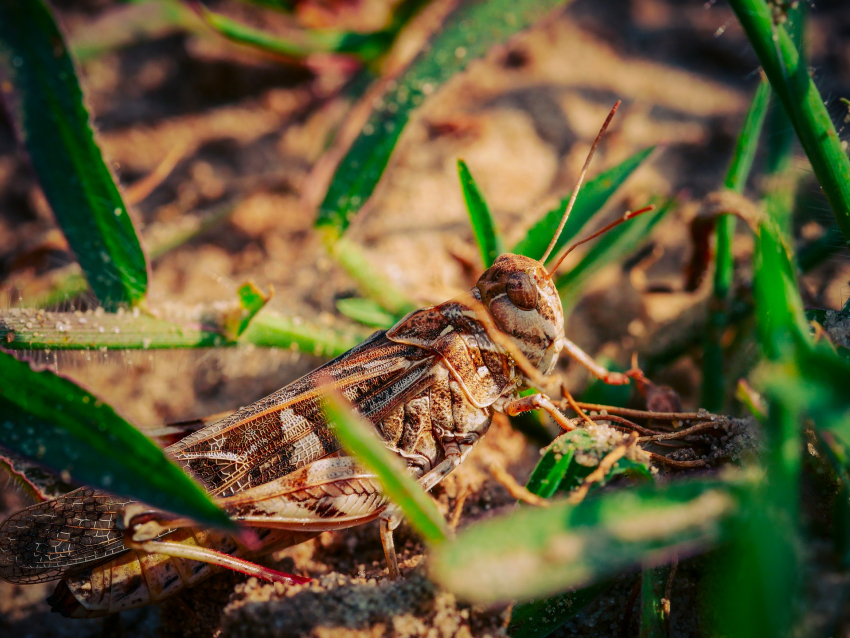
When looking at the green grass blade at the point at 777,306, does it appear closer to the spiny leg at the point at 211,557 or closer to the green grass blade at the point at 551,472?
the green grass blade at the point at 551,472

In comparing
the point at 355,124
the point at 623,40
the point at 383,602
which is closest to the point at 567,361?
the point at 383,602

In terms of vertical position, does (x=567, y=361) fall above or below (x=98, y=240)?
A: below

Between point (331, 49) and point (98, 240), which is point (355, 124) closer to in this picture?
point (331, 49)

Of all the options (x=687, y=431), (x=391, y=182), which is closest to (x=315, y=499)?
(x=687, y=431)

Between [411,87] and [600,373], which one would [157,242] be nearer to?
[411,87]

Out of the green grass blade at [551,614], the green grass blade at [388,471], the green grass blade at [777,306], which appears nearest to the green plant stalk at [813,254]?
the green grass blade at [777,306]

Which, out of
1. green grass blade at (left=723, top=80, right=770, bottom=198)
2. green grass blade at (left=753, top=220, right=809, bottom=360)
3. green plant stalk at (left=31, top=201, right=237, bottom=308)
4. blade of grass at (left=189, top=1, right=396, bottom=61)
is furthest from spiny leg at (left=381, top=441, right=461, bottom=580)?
blade of grass at (left=189, top=1, right=396, bottom=61)

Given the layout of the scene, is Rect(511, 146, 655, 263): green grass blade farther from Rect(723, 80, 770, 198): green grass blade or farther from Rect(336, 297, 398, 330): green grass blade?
→ Rect(336, 297, 398, 330): green grass blade
